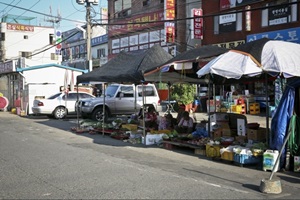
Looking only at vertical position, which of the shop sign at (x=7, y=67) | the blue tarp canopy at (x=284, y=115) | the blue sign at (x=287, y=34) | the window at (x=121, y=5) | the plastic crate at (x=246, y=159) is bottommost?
the plastic crate at (x=246, y=159)

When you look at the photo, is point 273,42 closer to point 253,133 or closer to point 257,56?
point 257,56

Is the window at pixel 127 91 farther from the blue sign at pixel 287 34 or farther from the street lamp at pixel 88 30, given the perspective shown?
the blue sign at pixel 287 34

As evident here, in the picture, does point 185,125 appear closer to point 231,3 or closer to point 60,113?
point 60,113

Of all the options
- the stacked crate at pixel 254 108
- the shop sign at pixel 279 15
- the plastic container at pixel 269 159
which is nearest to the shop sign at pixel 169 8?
the shop sign at pixel 279 15

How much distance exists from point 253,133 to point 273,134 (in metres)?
1.30

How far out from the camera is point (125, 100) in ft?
62.8

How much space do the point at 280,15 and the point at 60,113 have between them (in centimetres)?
1421

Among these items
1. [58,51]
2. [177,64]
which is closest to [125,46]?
Answer: [58,51]

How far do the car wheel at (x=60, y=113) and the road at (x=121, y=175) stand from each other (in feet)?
31.5

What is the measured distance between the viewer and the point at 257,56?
27.5ft

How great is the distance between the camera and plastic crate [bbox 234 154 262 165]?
27.5ft

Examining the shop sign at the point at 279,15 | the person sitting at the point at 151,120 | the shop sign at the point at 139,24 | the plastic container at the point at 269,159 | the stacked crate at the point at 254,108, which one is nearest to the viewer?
the plastic container at the point at 269,159

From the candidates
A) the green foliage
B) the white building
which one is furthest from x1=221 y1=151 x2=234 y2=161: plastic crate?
the white building

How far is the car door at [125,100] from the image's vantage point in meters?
19.1
